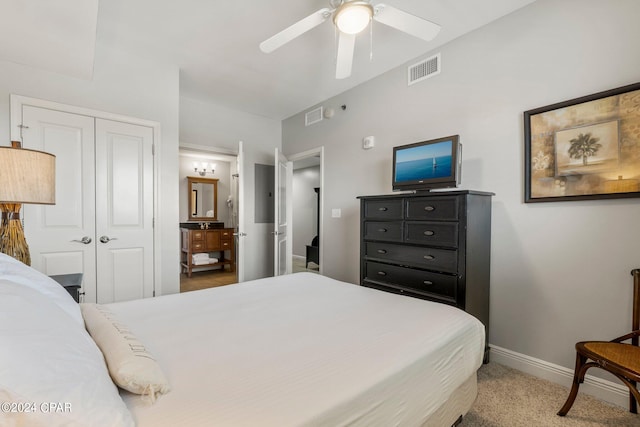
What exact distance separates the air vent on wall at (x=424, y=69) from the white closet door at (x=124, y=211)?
109 inches

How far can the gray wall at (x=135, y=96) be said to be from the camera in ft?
8.15

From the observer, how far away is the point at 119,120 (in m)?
2.86

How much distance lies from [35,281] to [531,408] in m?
2.60

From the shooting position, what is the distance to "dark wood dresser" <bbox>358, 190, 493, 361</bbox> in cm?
209

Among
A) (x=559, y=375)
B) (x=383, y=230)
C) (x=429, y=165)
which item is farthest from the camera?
(x=383, y=230)

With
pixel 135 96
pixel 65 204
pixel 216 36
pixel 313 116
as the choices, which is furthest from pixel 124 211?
pixel 313 116

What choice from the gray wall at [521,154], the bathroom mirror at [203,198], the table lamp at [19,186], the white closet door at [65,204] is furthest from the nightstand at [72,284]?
the bathroom mirror at [203,198]

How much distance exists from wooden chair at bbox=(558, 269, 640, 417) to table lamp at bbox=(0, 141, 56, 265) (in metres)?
3.11

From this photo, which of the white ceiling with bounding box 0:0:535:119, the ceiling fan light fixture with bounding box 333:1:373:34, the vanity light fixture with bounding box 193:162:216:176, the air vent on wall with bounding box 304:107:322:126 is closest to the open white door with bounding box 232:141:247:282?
the white ceiling with bounding box 0:0:535:119

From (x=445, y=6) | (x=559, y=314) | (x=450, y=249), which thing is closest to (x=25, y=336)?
(x=450, y=249)

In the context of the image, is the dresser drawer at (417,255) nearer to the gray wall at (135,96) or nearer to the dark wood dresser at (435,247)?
the dark wood dresser at (435,247)

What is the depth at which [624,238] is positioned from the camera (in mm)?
1803

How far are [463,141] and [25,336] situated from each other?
113 inches

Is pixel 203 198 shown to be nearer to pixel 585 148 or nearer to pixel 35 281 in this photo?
pixel 35 281
